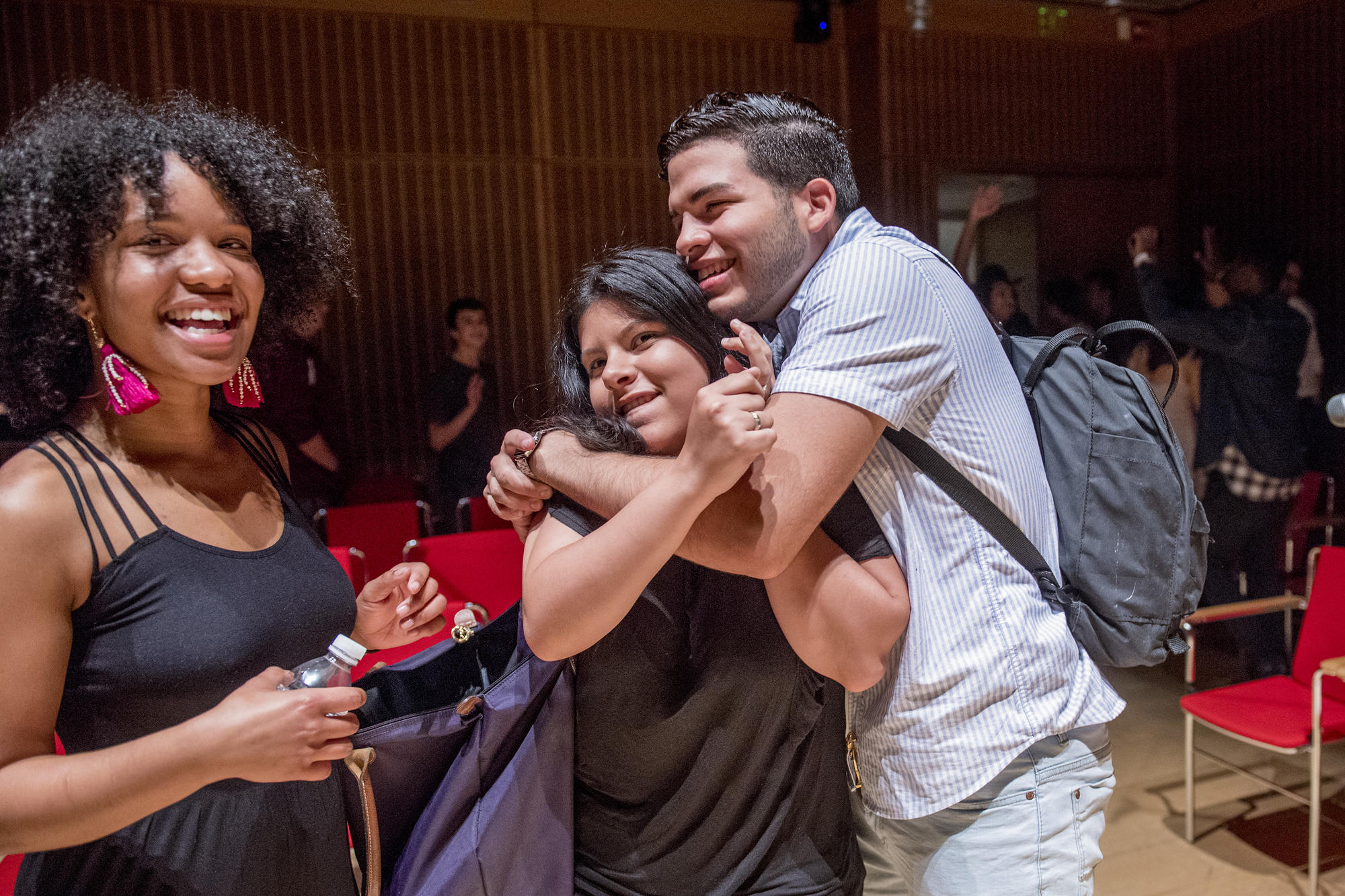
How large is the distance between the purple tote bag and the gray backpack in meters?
0.63

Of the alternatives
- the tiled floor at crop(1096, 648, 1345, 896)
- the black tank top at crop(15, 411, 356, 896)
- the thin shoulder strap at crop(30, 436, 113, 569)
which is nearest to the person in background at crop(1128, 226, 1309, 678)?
the tiled floor at crop(1096, 648, 1345, 896)

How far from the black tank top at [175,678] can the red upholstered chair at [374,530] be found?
2.69 m

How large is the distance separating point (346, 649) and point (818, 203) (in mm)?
970

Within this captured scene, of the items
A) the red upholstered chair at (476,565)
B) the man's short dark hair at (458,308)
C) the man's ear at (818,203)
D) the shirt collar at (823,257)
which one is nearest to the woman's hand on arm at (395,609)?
A: the shirt collar at (823,257)

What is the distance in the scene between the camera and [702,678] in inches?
49.7

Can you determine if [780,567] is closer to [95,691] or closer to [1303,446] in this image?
[95,691]

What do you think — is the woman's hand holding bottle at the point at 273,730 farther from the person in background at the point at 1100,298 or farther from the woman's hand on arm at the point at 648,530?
the person in background at the point at 1100,298

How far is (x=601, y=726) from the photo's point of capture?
4.11 feet

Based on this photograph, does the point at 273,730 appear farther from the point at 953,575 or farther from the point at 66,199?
the point at 953,575

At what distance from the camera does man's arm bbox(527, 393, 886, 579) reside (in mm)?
1097

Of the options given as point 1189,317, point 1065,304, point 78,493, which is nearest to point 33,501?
point 78,493

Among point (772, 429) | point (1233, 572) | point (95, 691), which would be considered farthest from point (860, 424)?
point (1233, 572)

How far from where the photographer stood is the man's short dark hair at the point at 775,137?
4.68 ft

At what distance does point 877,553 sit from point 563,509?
0.47 meters
